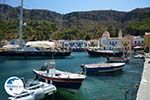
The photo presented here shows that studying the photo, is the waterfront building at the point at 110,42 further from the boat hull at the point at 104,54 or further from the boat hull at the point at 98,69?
the boat hull at the point at 98,69

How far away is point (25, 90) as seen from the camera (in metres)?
32.9

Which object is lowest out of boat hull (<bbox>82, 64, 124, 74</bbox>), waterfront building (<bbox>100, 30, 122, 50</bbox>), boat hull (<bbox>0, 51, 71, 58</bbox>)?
boat hull (<bbox>82, 64, 124, 74</bbox>)

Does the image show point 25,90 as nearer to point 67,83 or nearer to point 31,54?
point 67,83

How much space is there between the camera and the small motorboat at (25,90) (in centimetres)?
3189

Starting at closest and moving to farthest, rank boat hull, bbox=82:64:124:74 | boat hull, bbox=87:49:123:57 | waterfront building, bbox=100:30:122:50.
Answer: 1. boat hull, bbox=82:64:124:74
2. boat hull, bbox=87:49:123:57
3. waterfront building, bbox=100:30:122:50

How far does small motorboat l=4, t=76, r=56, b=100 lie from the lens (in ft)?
105

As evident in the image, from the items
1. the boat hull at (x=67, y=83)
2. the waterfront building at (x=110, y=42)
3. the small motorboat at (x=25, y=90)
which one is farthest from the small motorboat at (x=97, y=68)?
the waterfront building at (x=110, y=42)

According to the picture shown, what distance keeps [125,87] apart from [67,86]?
9.50m

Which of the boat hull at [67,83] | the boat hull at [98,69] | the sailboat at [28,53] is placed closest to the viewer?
the boat hull at [67,83]

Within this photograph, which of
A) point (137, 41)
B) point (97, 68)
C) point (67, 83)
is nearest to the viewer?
point (67, 83)

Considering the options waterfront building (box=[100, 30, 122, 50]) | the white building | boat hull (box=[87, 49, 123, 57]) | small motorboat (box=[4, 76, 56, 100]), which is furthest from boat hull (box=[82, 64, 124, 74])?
the white building

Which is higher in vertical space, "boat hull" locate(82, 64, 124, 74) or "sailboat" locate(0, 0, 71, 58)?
"sailboat" locate(0, 0, 71, 58)

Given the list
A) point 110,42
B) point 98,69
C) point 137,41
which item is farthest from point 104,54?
point 98,69

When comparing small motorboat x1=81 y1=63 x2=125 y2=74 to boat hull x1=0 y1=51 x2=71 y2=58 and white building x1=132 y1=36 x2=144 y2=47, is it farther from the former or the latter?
white building x1=132 y1=36 x2=144 y2=47
